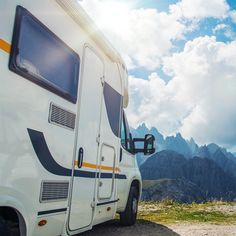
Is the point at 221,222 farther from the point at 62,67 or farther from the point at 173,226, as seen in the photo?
the point at 62,67

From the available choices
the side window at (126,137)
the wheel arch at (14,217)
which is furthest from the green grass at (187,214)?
the wheel arch at (14,217)

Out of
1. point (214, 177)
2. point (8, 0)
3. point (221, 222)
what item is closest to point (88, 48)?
point (8, 0)

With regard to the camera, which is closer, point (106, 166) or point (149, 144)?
point (106, 166)

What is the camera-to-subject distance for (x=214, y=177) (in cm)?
18188

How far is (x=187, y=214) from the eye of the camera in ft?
34.8

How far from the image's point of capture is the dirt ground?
7879mm

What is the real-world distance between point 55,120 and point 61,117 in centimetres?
17

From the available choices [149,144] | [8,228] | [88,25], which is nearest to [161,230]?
[149,144]

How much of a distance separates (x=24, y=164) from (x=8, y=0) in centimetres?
169

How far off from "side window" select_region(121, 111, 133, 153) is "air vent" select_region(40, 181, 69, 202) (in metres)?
3.23

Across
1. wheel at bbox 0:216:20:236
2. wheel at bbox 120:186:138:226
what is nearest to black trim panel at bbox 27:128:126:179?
wheel at bbox 0:216:20:236

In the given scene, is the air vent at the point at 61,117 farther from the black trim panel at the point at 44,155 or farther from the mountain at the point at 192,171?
the mountain at the point at 192,171

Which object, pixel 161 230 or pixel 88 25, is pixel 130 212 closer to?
pixel 161 230

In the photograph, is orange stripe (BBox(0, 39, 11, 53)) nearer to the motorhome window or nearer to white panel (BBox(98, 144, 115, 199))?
the motorhome window
